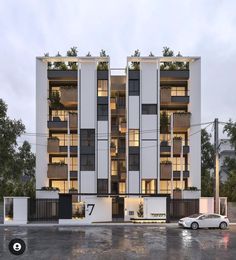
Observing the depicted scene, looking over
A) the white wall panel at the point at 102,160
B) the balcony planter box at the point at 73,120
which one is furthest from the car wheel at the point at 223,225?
the balcony planter box at the point at 73,120

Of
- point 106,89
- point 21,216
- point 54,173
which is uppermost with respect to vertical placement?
point 106,89

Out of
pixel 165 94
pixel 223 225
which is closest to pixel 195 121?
pixel 165 94

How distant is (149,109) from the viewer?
1961 inches

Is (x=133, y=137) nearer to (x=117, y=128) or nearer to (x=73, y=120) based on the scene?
(x=117, y=128)

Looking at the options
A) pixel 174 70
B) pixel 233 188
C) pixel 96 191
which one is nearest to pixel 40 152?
pixel 96 191

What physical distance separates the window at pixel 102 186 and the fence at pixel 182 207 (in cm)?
787

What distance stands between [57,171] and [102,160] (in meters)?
5.12

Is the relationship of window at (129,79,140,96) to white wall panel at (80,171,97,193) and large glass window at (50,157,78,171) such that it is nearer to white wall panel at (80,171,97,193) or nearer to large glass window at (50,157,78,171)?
white wall panel at (80,171,97,193)

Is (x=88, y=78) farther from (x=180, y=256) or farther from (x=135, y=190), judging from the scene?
(x=180, y=256)

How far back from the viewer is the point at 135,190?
160ft

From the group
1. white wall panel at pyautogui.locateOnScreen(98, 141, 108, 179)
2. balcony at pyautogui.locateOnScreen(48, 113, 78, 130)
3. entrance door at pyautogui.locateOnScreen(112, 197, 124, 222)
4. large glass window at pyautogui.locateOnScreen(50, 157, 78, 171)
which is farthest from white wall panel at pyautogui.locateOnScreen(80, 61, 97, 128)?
entrance door at pyautogui.locateOnScreen(112, 197, 124, 222)

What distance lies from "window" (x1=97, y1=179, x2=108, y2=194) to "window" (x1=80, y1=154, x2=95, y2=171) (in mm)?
1654

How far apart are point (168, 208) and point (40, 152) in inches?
646

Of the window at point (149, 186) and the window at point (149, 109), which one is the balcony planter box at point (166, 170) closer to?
the window at point (149, 186)
